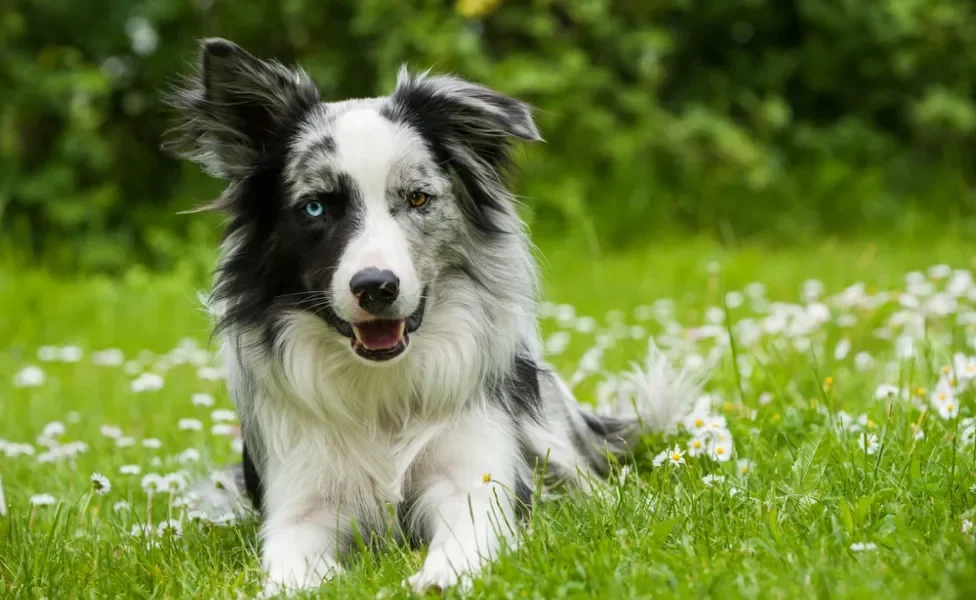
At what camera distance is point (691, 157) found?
10164mm

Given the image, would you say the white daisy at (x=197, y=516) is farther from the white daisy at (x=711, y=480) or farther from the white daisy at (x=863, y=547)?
the white daisy at (x=863, y=547)

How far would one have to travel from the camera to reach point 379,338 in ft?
9.93

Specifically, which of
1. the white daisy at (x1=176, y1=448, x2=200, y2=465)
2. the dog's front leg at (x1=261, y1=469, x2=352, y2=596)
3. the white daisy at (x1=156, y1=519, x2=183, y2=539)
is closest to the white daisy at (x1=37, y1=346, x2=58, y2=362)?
the white daisy at (x1=176, y1=448, x2=200, y2=465)

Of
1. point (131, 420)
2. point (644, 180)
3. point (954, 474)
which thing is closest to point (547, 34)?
point (644, 180)

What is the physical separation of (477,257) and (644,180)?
6969 mm

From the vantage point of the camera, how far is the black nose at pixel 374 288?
2.80 metres

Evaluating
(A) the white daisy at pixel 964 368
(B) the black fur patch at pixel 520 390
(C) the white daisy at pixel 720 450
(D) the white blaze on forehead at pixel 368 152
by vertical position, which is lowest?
(C) the white daisy at pixel 720 450

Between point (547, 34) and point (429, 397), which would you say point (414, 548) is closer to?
point (429, 397)

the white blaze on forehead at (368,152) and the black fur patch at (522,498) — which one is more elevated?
the white blaze on forehead at (368,152)

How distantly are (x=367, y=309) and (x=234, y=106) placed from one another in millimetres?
854

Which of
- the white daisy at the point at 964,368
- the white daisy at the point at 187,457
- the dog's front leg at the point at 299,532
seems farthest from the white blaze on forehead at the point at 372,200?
the white daisy at the point at 964,368

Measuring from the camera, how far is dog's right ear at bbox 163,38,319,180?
10.5 feet

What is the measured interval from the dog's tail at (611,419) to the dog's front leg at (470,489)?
29 centimetres

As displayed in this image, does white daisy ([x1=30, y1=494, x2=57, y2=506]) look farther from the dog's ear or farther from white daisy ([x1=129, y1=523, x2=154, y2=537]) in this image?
the dog's ear
